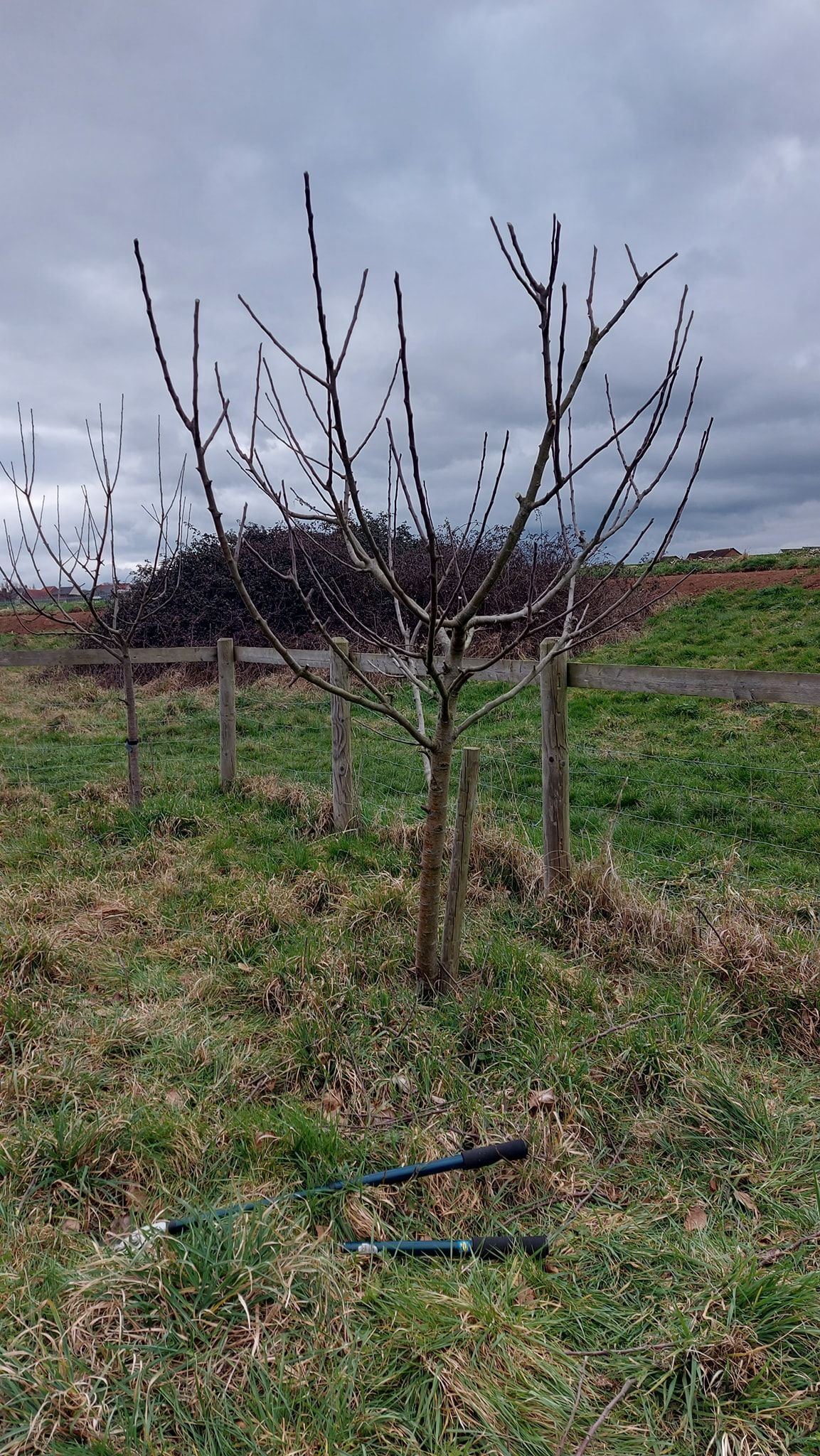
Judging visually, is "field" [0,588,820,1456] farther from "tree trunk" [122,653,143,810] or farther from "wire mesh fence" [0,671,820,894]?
"tree trunk" [122,653,143,810]

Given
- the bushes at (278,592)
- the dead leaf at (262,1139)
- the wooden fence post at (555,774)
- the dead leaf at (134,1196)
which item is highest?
the bushes at (278,592)

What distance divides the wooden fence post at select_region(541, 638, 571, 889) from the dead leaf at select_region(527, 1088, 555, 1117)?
5.55 ft

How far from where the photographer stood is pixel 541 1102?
2.89 m

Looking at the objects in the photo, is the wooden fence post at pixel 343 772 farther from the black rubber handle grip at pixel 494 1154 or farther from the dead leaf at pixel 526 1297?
the dead leaf at pixel 526 1297

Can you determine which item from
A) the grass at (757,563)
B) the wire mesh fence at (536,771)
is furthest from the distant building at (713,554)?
the wire mesh fence at (536,771)

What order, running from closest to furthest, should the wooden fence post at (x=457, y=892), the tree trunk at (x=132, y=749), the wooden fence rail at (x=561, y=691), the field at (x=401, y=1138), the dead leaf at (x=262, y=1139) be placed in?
the field at (x=401, y=1138)
the dead leaf at (x=262, y=1139)
the wooden fence post at (x=457, y=892)
the wooden fence rail at (x=561, y=691)
the tree trunk at (x=132, y=749)

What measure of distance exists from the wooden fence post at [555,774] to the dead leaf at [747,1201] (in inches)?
83.3

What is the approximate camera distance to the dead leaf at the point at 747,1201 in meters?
2.42

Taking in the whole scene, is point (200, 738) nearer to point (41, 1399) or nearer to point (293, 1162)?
point (293, 1162)

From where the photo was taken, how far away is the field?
1.81 metres

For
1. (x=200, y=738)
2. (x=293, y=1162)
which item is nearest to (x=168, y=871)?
(x=293, y=1162)

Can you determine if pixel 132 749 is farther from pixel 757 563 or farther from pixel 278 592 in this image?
pixel 757 563

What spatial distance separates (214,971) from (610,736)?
642 centimetres

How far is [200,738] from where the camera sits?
10297 millimetres
